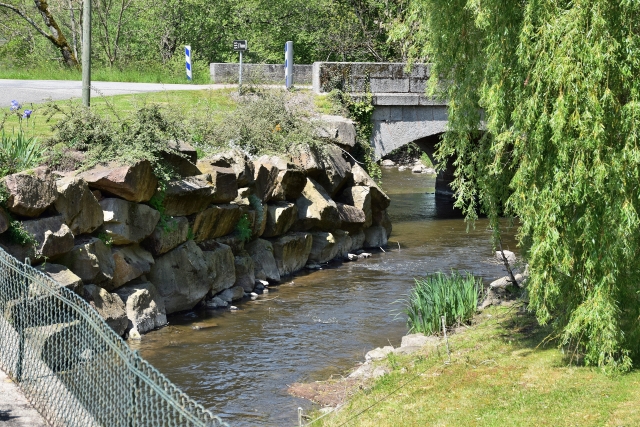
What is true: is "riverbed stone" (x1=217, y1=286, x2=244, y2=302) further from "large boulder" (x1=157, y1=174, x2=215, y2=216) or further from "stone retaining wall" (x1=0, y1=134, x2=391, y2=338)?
"large boulder" (x1=157, y1=174, x2=215, y2=216)

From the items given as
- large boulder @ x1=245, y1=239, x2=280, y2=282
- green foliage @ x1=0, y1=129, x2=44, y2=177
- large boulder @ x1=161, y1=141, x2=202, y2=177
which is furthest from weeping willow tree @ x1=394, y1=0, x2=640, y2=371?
large boulder @ x1=245, y1=239, x2=280, y2=282

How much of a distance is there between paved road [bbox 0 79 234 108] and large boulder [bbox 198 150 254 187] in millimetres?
4377

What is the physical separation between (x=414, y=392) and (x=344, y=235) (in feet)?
35.3

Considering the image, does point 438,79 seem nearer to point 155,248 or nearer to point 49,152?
point 155,248

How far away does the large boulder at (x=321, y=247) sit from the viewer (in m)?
19.2

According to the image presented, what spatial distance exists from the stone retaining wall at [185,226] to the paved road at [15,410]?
13.9 feet

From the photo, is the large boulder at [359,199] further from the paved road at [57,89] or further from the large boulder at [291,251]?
the paved road at [57,89]

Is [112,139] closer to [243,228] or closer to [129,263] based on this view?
[129,263]

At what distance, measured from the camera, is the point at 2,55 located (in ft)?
116

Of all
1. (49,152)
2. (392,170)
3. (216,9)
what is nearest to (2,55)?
(216,9)

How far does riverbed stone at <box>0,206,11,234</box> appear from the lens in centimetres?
1151

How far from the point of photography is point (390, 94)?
2369cm

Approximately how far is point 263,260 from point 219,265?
1.76 meters

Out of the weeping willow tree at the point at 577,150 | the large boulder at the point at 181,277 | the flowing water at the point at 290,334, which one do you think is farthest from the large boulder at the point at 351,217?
the weeping willow tree at the point at 577,150
